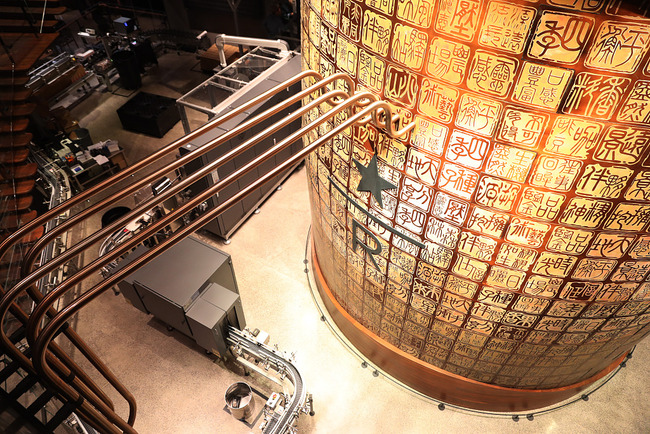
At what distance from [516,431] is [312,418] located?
276 centimetres

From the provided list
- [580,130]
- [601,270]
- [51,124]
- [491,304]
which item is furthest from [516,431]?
[51,124]

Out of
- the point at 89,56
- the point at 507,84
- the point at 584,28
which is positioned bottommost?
the point at 89,56

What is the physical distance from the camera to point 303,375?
5.62 metres

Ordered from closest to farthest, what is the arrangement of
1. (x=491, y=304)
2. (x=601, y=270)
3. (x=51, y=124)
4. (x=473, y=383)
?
(x=601, y=270), (x=491, y=304), (x=473, y=383), (x=51, y=124)

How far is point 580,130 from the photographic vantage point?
8.84 ft

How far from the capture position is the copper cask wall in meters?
2.49

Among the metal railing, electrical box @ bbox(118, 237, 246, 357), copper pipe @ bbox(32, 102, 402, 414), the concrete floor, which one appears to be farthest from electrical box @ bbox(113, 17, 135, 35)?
copper pipe @ bbox(32, 102, 402, 414)

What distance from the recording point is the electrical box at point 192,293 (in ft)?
18.1

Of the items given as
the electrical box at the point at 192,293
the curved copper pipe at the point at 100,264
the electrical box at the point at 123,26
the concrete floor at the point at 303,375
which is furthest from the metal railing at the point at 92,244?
the electrical box at the point at 123,26

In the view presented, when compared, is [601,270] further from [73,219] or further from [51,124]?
[51,124]

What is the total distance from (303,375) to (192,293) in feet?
6.21

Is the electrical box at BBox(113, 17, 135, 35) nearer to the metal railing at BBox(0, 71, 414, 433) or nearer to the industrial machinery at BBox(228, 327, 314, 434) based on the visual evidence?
the industrial machinery at BBox(228, 327, 314, 434)

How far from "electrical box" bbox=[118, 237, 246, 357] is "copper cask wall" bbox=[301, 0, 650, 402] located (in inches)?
75.5

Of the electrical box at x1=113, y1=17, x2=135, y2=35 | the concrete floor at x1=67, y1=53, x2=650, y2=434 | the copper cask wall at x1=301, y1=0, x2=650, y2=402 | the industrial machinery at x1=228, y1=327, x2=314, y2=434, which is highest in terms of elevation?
the copper cask wall at x1=301, y1=0, x2=650, y2=402
